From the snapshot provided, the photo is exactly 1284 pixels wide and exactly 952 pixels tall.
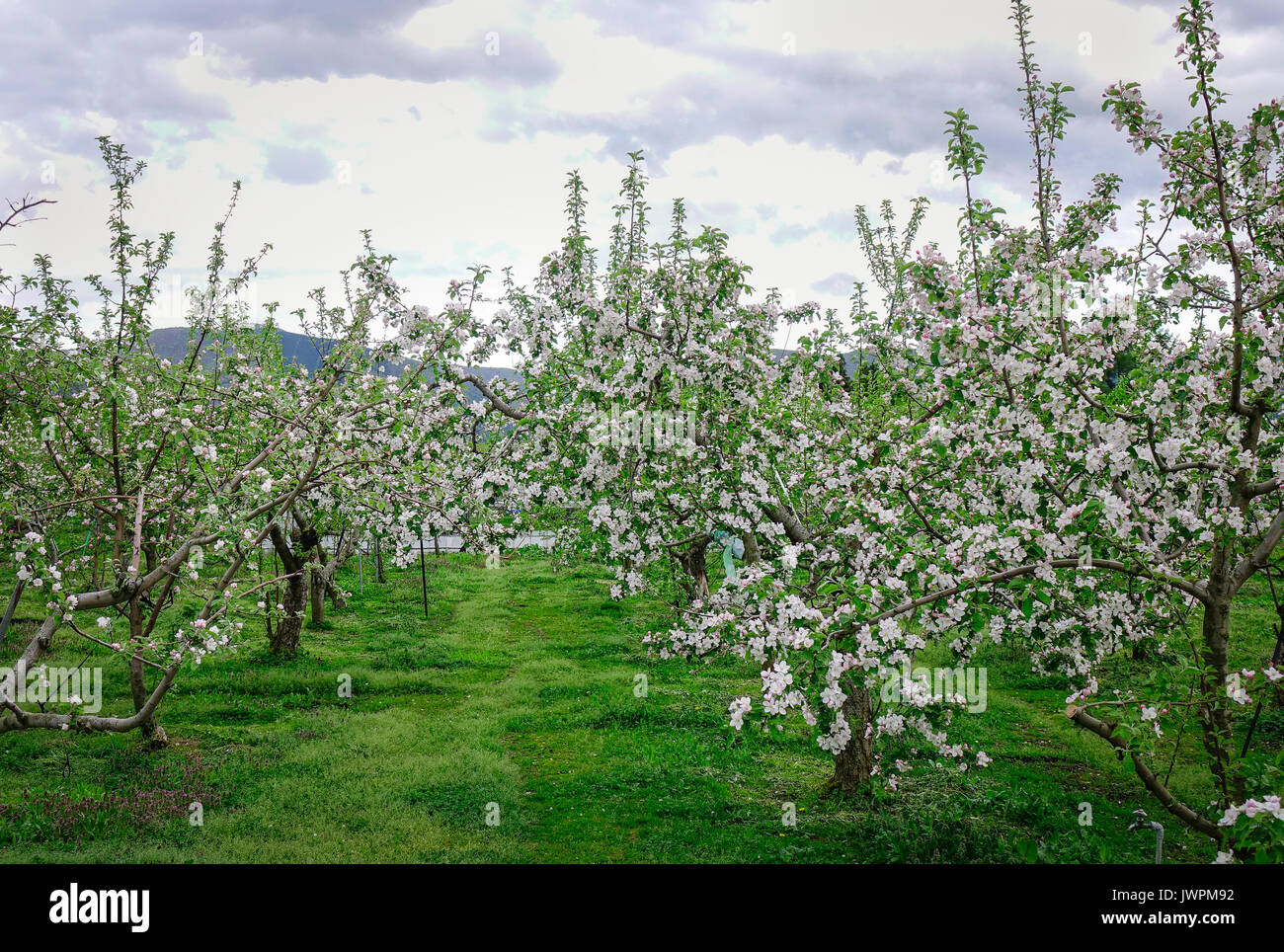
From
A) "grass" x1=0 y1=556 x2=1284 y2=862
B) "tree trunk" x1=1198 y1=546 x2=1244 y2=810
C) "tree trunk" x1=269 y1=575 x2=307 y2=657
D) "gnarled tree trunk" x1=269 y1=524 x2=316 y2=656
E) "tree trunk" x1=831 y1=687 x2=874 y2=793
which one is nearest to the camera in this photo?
"tree trunk" x1=1198 y1=546 x2=1244 y2=810

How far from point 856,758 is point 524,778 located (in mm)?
4724

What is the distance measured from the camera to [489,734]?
13.6 metres

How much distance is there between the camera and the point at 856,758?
35.8 feet

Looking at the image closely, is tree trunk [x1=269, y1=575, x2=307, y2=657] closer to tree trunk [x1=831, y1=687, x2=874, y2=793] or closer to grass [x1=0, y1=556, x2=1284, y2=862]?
grass [x1=0, y1=556, x2=1284, y2=862]

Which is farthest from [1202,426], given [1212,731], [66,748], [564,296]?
[66,748]

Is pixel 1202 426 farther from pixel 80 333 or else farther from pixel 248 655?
pixel 248 655

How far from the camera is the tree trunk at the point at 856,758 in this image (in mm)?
10453

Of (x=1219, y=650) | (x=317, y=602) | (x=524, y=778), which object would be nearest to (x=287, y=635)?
(x=317, y=602)

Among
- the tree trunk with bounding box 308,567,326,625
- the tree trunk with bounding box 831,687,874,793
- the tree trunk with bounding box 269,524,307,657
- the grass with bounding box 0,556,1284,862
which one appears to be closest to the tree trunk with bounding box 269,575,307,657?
the tree trunk with bounding box 269,524,307,657

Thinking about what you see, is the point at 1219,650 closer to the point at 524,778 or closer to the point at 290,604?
the point at 524,778

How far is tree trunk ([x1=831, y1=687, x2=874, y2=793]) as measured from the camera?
10453 millimetres

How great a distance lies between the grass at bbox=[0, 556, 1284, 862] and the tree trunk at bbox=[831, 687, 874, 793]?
0.76 feet

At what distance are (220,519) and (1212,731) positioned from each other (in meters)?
8.38

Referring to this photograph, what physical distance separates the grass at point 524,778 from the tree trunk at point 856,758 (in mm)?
232
